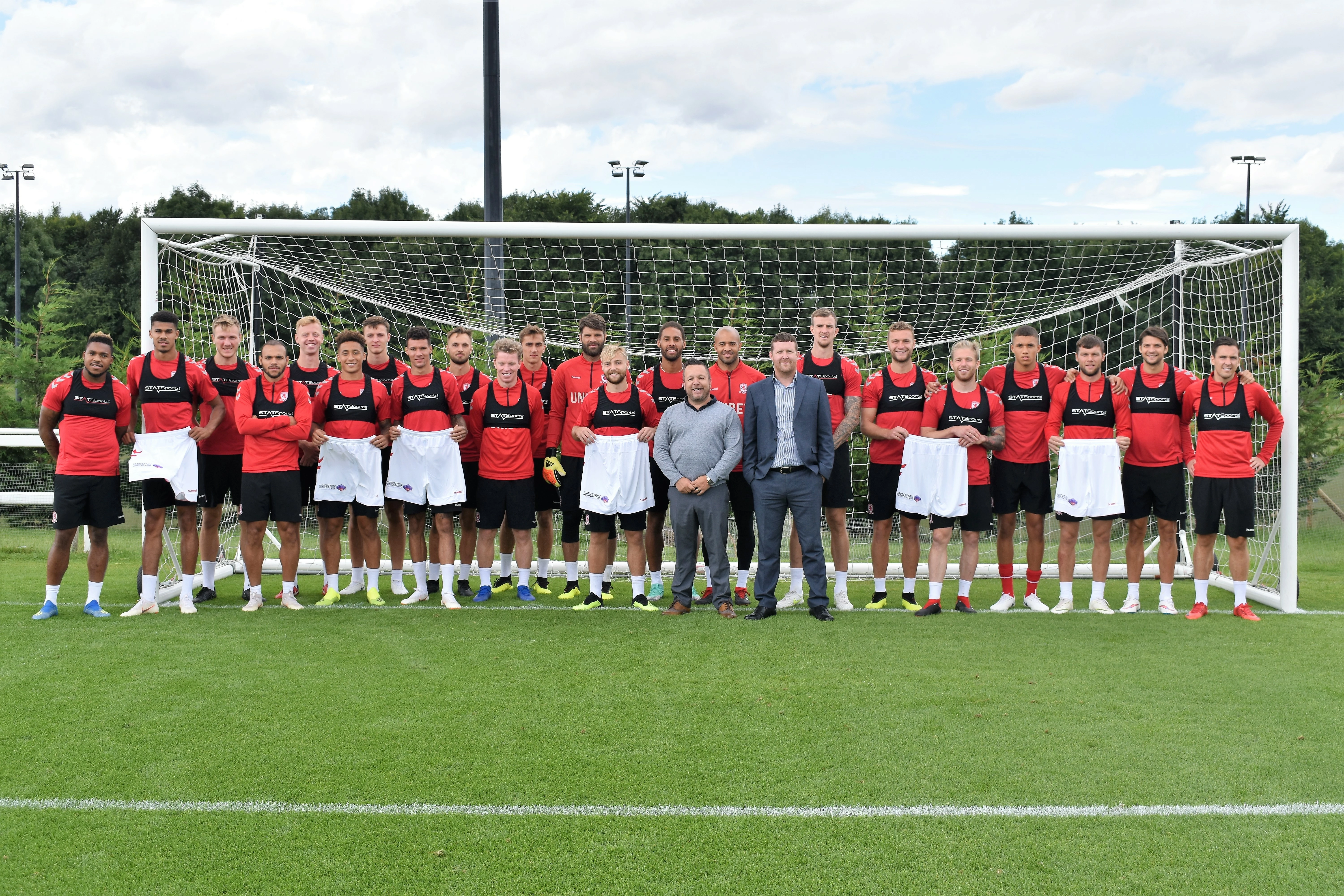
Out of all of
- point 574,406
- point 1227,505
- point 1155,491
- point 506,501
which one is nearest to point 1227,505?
point 1227,505

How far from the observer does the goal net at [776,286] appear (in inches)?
291

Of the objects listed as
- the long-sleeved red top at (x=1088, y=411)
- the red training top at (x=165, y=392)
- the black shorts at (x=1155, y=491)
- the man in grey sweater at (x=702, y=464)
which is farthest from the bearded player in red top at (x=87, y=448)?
the black shorts at (x=1155, y=491)

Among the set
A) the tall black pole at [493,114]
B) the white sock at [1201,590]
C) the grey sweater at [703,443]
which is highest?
the tall black pole at [493,114]

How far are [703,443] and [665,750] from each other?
9.46 ft

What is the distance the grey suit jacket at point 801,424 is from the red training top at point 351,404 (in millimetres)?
2599

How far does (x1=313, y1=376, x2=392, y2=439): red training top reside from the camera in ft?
22.7

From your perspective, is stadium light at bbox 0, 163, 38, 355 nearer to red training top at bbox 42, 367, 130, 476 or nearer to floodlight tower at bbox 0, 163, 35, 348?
floodlight tower at bbox 0, 163, 35, 348

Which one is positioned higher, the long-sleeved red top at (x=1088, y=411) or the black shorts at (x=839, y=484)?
the long-sleeved red top at (x=1088, y=411)

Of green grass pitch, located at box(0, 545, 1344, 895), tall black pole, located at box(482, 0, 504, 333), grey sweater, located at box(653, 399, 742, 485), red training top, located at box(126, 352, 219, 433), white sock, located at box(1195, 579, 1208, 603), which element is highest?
tall black pole, located at box(482, 0, 504, 333)

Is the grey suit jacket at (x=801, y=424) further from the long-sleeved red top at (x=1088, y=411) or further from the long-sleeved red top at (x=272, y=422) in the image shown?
the long-sleeved red top at (x=272, y=422)

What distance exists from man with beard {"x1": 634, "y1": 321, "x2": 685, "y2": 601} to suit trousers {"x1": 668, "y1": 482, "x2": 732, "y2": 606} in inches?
10.3

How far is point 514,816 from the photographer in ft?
11.0

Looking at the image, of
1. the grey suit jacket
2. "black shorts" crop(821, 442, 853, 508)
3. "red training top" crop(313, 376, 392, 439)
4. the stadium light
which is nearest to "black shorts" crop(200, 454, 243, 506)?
"red training top" crop(313, 376, 392, 439)

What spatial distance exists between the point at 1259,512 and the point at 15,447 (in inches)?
568
